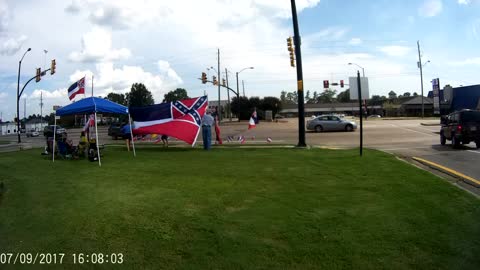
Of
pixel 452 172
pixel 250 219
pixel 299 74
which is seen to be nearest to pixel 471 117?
pixel 299 74

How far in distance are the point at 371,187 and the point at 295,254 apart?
3776 millimetres

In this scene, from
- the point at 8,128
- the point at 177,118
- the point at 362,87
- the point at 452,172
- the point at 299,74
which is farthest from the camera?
the point at 8,128

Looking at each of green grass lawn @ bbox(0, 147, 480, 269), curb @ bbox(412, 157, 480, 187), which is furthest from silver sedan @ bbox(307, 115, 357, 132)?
green grass lawn @ bbox(0, 147, 480, 269)

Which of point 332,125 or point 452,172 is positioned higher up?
point 332,125

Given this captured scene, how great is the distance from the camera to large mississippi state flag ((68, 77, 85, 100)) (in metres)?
16.0

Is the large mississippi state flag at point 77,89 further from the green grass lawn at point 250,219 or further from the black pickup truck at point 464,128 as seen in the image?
the black pickup truck at point 464,128

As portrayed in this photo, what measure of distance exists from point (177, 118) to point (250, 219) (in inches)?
448

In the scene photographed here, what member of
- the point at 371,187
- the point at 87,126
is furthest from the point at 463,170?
the point at 87,126

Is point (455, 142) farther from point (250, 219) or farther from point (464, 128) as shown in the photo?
point (250, 219)

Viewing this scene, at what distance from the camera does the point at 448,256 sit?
429 centimetres

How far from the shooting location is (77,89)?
16078 mm

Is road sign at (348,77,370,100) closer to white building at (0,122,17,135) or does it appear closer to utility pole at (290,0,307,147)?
utility pole at (290,0,307,147)

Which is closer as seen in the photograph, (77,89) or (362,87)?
(362,87)

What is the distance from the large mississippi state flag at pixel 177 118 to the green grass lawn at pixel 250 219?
710 centimetres
